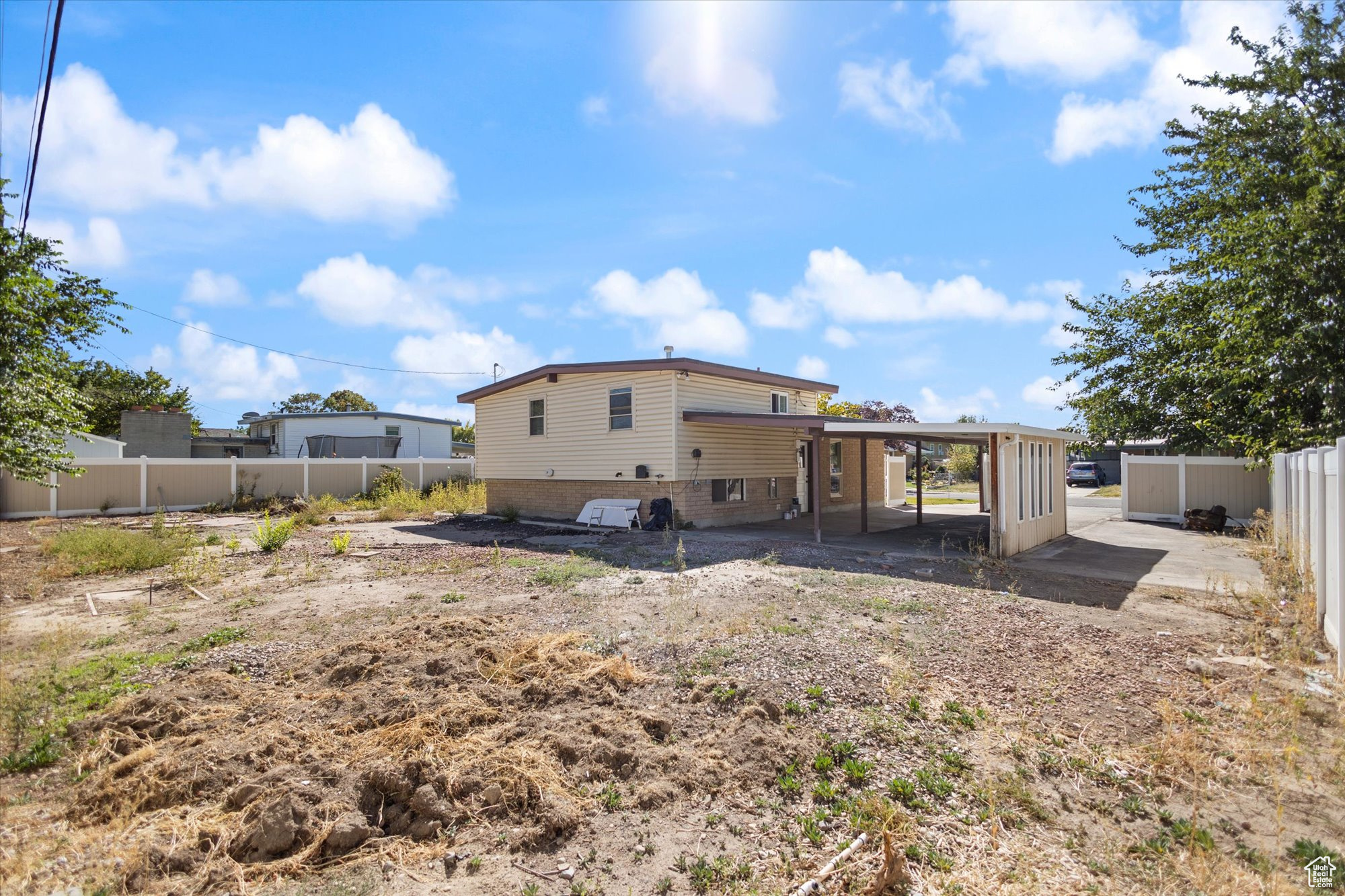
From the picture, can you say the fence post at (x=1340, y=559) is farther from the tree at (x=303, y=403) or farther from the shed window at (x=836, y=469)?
the tree at (x=303, y=403)

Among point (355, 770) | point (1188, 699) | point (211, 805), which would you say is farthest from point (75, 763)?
point (1188, 699)

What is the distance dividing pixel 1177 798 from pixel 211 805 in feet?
17.8

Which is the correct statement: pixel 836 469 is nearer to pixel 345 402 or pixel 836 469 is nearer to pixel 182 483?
pixel 182 483

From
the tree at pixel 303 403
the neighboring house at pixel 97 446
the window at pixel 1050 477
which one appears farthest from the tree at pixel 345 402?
the window at pixel 1050 477

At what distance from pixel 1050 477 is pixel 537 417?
42.6 feet

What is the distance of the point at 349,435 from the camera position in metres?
31.4

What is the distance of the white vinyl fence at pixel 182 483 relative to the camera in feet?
62.7

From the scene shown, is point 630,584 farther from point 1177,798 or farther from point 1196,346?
point 1196,346

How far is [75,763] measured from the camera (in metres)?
4.15

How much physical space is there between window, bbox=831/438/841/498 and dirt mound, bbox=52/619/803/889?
1689 centimetres

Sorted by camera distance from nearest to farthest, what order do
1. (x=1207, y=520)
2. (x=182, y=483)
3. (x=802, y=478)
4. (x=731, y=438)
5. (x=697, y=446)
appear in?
(x=697, y=446)
(x=731, y=438)
(x=1207, y=520)
(x=802, y=478)
(x=182, y=483)

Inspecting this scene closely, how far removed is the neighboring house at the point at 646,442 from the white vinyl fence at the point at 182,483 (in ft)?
22.7

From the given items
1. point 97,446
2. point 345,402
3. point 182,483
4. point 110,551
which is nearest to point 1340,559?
point 110,551

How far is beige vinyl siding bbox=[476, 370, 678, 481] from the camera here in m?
15.9
